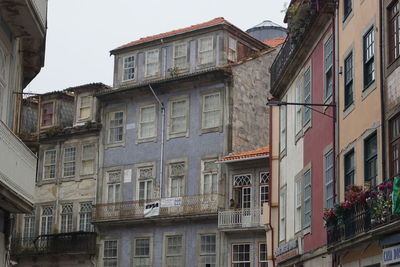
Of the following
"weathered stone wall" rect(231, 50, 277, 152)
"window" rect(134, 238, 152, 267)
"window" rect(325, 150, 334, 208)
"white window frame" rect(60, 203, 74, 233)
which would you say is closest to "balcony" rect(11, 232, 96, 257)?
"white window frame" rect(60, 203, 74, 233)

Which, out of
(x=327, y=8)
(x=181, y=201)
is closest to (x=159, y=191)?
(x=181, y=201)

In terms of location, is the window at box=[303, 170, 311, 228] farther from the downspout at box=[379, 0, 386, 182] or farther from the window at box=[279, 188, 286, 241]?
the downspout at box=[379, 0, 386, 182]

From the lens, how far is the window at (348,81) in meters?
19.3

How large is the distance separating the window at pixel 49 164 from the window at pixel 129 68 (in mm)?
5868

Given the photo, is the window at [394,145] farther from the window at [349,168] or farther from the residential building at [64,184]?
the residential building at [64,184]

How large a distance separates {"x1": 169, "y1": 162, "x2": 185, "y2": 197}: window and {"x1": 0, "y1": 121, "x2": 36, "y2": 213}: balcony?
20.6 metres

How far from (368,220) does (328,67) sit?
22.6 ft

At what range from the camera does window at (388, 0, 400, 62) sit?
1588 centimetres

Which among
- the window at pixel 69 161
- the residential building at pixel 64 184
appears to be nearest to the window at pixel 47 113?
the residential building at pixel 64 184

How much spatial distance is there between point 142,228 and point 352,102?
21575mm

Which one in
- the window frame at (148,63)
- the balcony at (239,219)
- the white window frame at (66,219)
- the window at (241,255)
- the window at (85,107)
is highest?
the window frame at (148,63)

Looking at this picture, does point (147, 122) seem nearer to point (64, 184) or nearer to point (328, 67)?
point (64, 184)

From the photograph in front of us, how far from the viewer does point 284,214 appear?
2656 cm

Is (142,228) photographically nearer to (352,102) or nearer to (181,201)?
(181,201)
